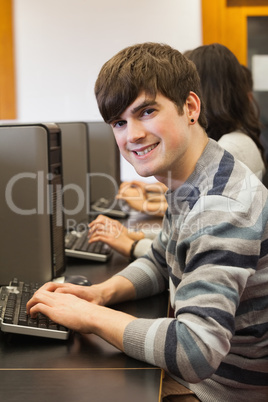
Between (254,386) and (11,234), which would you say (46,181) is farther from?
(254,386)

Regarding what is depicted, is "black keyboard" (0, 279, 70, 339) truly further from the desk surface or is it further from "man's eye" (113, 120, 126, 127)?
"man's eye" (113, 120, 126, 127)

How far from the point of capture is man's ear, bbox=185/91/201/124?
105cm

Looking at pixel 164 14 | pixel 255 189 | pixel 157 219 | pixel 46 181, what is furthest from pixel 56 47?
pixel 255 189

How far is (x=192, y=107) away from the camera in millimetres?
1058

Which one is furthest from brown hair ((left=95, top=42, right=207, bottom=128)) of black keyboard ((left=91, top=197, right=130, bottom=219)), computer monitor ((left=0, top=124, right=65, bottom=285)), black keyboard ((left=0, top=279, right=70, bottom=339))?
black keyboard ((left=91, top=197, right=130, bottom=219))

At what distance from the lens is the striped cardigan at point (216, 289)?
2.72ft

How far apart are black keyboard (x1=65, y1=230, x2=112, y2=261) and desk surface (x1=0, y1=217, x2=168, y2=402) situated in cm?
58

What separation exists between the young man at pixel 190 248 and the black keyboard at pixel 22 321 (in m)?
0.02

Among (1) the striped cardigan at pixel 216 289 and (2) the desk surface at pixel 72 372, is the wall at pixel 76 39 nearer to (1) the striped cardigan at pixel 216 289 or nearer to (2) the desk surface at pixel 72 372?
(1) the striped cardigan at pixel 216 289

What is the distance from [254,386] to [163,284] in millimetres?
331

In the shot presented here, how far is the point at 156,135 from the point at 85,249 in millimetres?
693

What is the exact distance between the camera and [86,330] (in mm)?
943

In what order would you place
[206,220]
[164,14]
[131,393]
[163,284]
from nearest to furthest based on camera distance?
→ [131,393], [206,220], [163,284], [164,14]

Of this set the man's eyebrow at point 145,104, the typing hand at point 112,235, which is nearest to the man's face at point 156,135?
the man's eyebrow at point 145,104
